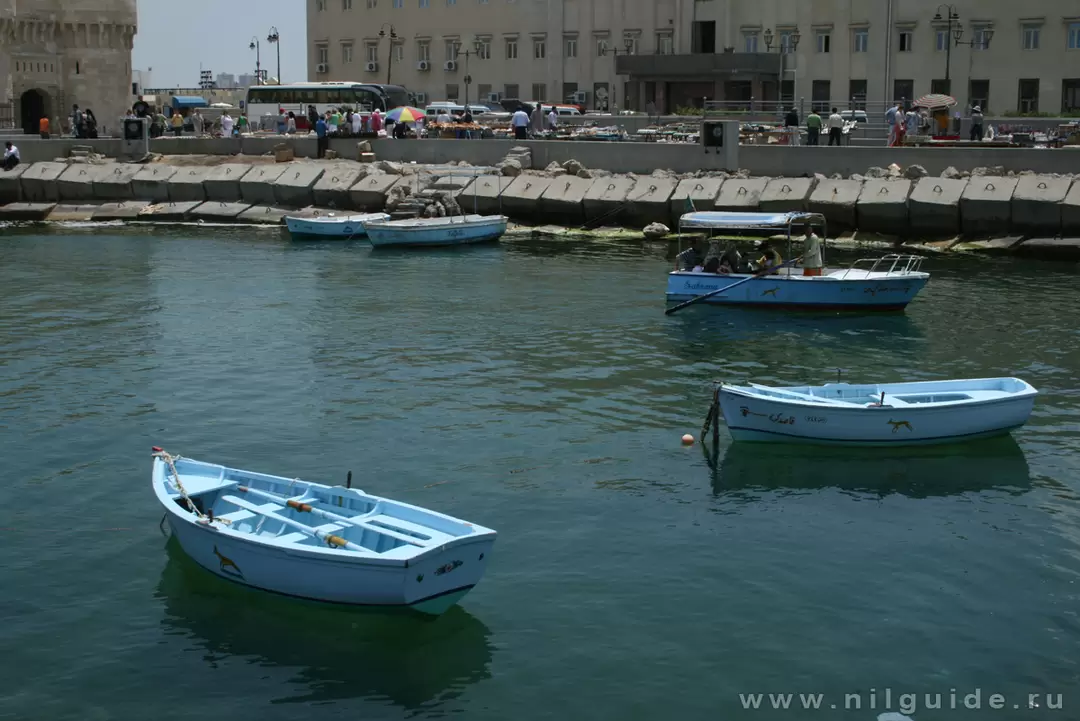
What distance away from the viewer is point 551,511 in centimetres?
1598

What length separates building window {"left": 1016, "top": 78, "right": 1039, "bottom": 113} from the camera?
209 feet

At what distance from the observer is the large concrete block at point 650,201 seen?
133ft

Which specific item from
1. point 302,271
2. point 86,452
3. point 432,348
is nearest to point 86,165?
point 302,271

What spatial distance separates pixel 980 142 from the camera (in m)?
41.1

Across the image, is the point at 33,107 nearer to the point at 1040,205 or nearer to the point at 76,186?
the point at 76,186

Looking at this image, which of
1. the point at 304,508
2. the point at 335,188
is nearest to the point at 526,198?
the point at 335,188

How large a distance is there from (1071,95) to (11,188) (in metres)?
47.8

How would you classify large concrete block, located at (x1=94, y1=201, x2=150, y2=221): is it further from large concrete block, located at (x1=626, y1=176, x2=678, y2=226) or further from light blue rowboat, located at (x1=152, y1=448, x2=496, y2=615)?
light blue rowboat, located at (x1=152, y1=448, x2=496, y2=615)

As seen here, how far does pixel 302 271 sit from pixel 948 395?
2071 centimetres

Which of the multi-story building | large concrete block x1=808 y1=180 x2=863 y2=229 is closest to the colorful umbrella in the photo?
the multi-story building

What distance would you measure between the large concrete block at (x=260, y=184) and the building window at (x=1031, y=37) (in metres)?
37.2

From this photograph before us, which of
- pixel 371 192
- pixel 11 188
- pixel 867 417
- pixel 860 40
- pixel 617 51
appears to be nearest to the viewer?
pixel 867 417

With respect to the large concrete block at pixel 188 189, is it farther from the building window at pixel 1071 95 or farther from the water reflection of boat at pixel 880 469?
the building window at pixel 1071 95

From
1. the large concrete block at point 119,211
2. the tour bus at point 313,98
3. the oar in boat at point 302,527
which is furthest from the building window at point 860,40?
the oar in boat at point 302,527
